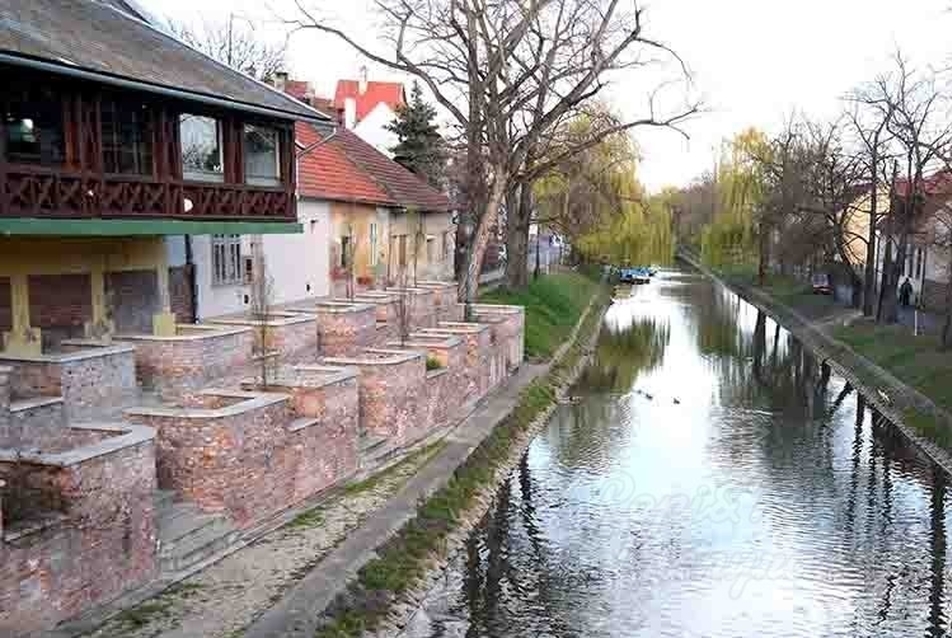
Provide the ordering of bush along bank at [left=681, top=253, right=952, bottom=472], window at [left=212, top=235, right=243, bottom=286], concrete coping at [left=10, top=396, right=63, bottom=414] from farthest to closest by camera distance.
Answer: bush along bank at [left=681, top=253, right=952, bottom=472]
window at [left=212, top=235, right=243, bottom=286]
concrete coping at [left=10, top=396, right=63, bottom=414]

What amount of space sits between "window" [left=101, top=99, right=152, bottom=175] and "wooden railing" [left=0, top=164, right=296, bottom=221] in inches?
11.4

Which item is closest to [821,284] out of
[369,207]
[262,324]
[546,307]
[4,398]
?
[546,307]


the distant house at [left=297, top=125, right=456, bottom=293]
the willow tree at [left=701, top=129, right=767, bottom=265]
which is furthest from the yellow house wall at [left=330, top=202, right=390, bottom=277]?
the willow tree at [left=701, top=129, right=767, bottom=265]

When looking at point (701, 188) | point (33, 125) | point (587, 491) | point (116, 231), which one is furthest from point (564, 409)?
point (701, 188)

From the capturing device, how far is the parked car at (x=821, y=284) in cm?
4278

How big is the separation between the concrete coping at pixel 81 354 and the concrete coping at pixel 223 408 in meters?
0.94

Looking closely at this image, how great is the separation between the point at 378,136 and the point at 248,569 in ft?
114

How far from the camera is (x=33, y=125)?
36.2ft

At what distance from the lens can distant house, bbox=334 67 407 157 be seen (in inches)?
1603

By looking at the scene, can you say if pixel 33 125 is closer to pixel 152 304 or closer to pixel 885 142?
pixel 152 304

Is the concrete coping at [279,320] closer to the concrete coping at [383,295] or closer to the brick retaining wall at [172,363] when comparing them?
the brick retaining wall at [172,363]

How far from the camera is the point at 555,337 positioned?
29219 mm

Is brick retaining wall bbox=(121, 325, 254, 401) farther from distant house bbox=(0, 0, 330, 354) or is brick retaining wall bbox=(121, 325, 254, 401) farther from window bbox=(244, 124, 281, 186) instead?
window bbox=(244, 124, 281, 186)

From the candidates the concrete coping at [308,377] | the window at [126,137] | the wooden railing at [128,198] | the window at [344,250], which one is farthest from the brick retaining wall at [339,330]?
the window at [344,250]
